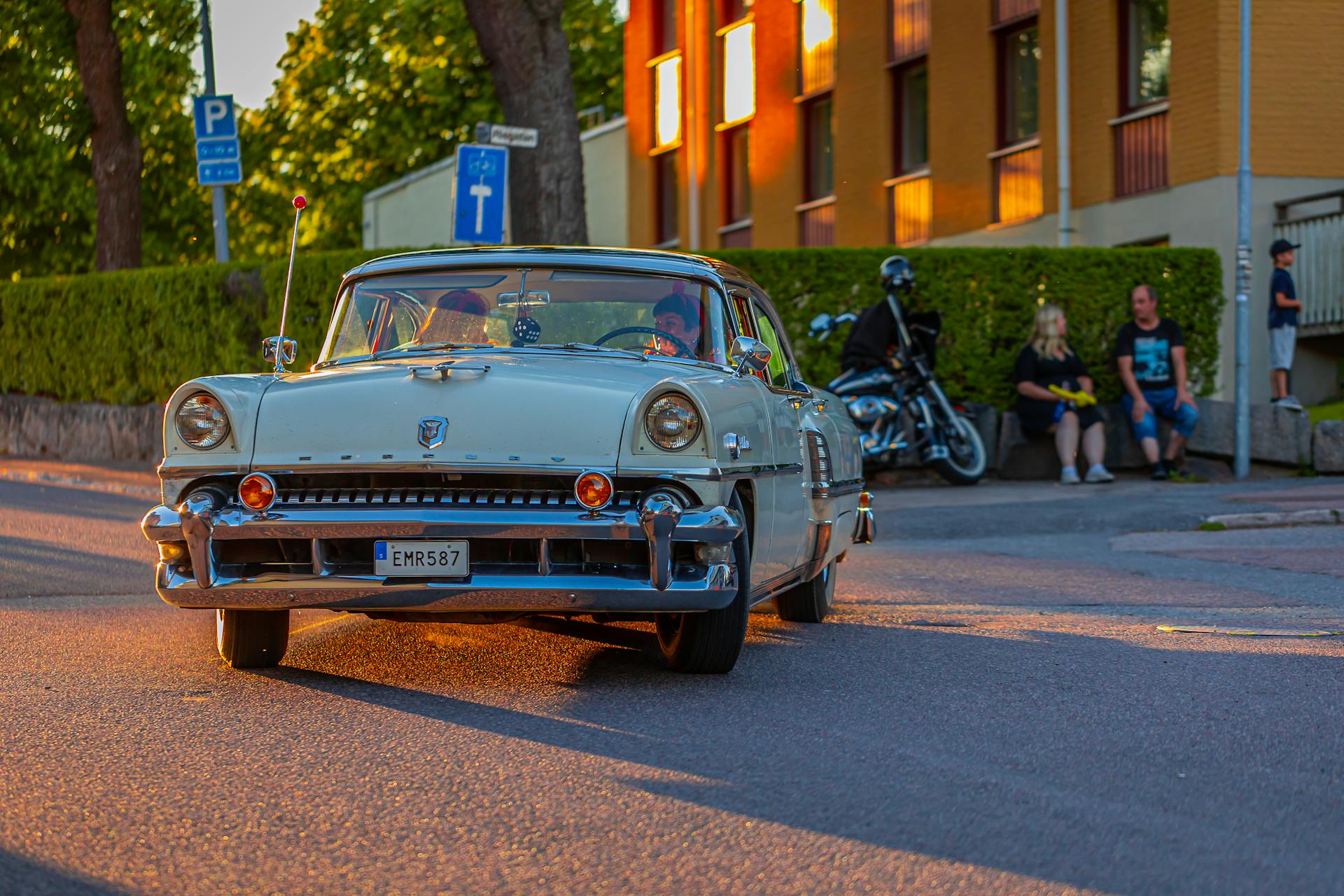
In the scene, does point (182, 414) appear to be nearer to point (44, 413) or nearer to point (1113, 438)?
point (1113, 438)

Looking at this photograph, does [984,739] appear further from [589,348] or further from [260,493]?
[260,493]

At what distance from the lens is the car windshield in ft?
24.6

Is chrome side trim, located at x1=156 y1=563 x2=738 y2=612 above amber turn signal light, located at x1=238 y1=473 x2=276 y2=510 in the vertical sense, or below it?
below

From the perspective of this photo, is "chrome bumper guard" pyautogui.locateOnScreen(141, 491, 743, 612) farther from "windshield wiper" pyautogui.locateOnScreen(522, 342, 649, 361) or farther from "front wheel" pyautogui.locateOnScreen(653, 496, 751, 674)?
"windshield wiper" pyautogui.locateOnScreen(522, 342, 649, 361)

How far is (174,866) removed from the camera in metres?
4.12

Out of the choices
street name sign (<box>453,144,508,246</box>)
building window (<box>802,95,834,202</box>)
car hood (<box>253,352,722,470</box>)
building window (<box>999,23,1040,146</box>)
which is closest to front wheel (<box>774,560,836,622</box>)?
car hood (<box>253,352,722,470</box>)

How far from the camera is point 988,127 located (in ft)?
81.9

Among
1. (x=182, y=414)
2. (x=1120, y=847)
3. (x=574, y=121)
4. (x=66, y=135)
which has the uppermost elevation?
(x=66, y=135)

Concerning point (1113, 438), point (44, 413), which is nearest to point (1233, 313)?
point (1113, 438)

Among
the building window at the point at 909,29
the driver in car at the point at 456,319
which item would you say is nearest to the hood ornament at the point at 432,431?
the driver in car at the point at 456,319

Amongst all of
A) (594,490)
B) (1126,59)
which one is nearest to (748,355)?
(594,490)

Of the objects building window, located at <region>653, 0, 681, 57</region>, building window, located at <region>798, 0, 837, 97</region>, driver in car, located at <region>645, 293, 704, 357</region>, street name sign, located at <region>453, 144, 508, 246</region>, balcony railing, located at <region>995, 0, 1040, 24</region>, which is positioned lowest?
driver in car, located at <region>645, 293, 704, 357</region>

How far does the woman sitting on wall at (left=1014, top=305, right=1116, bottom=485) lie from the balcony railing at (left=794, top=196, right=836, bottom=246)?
1176cm

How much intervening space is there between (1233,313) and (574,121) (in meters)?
7.50
